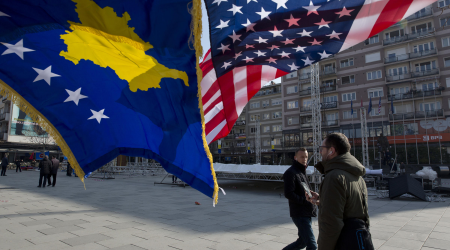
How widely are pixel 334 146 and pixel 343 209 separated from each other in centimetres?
58

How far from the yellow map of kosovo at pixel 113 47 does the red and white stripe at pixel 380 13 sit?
2886 millimetres

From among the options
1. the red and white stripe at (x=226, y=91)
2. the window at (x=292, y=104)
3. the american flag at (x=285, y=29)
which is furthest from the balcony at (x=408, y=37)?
the american flag at (x=285, y=29)

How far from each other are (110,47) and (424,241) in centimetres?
695

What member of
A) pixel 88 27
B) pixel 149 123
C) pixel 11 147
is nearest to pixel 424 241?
pixel 149 123

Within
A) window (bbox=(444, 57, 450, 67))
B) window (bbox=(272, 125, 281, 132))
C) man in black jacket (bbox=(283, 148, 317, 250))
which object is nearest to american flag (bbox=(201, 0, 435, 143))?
man in black jacket (bbox=(283, 148, 317, 250))

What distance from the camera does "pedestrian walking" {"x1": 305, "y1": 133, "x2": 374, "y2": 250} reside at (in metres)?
2.23

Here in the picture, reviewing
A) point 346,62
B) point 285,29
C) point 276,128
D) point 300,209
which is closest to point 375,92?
point 346,62

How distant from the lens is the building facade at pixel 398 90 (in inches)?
1391

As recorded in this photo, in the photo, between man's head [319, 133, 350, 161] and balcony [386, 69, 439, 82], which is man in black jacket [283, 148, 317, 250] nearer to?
man's head [319, 133, 350, 161]

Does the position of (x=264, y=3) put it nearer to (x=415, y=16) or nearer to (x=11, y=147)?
(x=415, y=16)

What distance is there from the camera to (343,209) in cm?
227

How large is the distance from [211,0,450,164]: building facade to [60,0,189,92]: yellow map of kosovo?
3343 centimetres

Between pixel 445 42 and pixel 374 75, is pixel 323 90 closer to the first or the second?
pixel 374 75

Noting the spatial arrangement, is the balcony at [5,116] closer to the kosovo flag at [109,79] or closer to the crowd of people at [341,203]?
the kosovo flag at [109,79]
